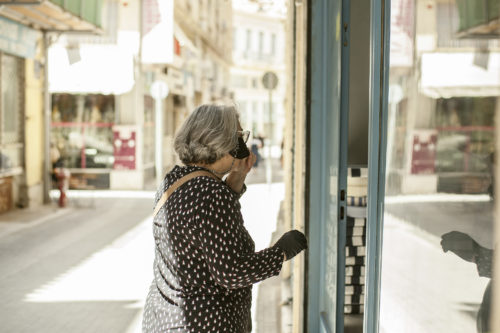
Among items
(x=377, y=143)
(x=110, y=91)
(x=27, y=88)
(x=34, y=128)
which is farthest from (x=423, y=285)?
(x=110, y=91)

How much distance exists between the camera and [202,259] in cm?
221

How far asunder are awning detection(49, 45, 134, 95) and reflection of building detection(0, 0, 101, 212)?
2.76 meters

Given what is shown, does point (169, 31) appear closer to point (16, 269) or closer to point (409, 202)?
point (16, 269)

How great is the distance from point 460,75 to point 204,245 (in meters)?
1.06

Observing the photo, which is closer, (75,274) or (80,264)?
(75,274)

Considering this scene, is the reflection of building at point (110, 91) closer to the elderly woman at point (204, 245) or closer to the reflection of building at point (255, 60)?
the elderly woman at point (204, 245)

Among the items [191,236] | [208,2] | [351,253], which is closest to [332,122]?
[351,253]

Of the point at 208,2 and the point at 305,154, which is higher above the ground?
the point at 208,2

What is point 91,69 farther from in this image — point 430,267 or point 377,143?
point 430,267

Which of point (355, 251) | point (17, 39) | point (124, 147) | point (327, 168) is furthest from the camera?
point (124, 147)

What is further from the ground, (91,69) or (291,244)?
(91,69)

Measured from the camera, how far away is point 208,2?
3509 cm

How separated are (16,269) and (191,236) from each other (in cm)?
681

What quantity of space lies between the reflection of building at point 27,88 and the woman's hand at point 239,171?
10.9 metres
